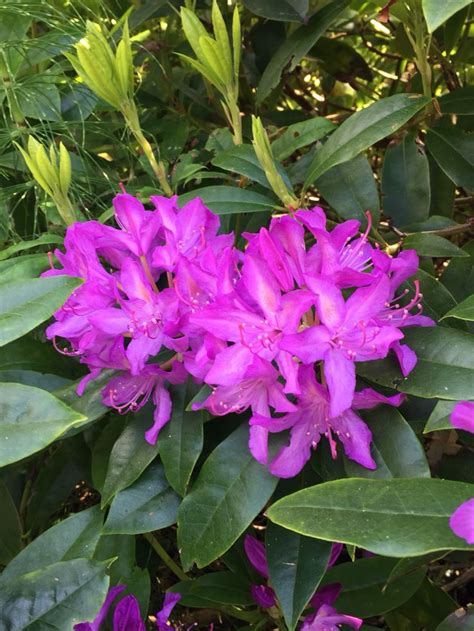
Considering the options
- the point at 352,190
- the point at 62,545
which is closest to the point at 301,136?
the point at 352,190

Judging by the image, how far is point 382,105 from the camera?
1.08 meters

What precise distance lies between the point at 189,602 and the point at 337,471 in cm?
39

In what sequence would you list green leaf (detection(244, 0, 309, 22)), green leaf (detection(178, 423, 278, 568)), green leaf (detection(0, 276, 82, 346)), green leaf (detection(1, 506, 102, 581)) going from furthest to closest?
green leaf (detection(244, 0, 309, 22)) < green leaf (detection(1, 506, 102, 581)) < green leaf (detection(178, 423, 278, 568)) < green leaf (detection(0, 276, 82, 346))

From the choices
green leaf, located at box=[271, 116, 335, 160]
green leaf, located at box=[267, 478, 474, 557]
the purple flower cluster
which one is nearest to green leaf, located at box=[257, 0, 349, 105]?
green leaf, located at box=[271, 116, 335, 160]

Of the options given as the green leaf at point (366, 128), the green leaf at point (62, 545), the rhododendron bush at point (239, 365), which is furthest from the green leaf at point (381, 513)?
the green leaf at point (366, 128)

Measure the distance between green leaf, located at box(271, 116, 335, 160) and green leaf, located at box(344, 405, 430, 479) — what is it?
407 mm

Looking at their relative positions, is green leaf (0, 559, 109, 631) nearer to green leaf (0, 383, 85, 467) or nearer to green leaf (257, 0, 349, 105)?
green leaf (0, 383, 85, 467)

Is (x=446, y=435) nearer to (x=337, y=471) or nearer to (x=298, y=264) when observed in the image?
(x=337, y=471)

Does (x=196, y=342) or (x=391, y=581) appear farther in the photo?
(x=391, y=581)

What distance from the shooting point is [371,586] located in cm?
115

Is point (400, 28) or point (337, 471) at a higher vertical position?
point (400, 28)

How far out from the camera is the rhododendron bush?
81 cm

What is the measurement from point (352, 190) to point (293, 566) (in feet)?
1.76

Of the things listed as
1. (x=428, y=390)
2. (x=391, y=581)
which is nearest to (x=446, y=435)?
(x=391, y=581)
